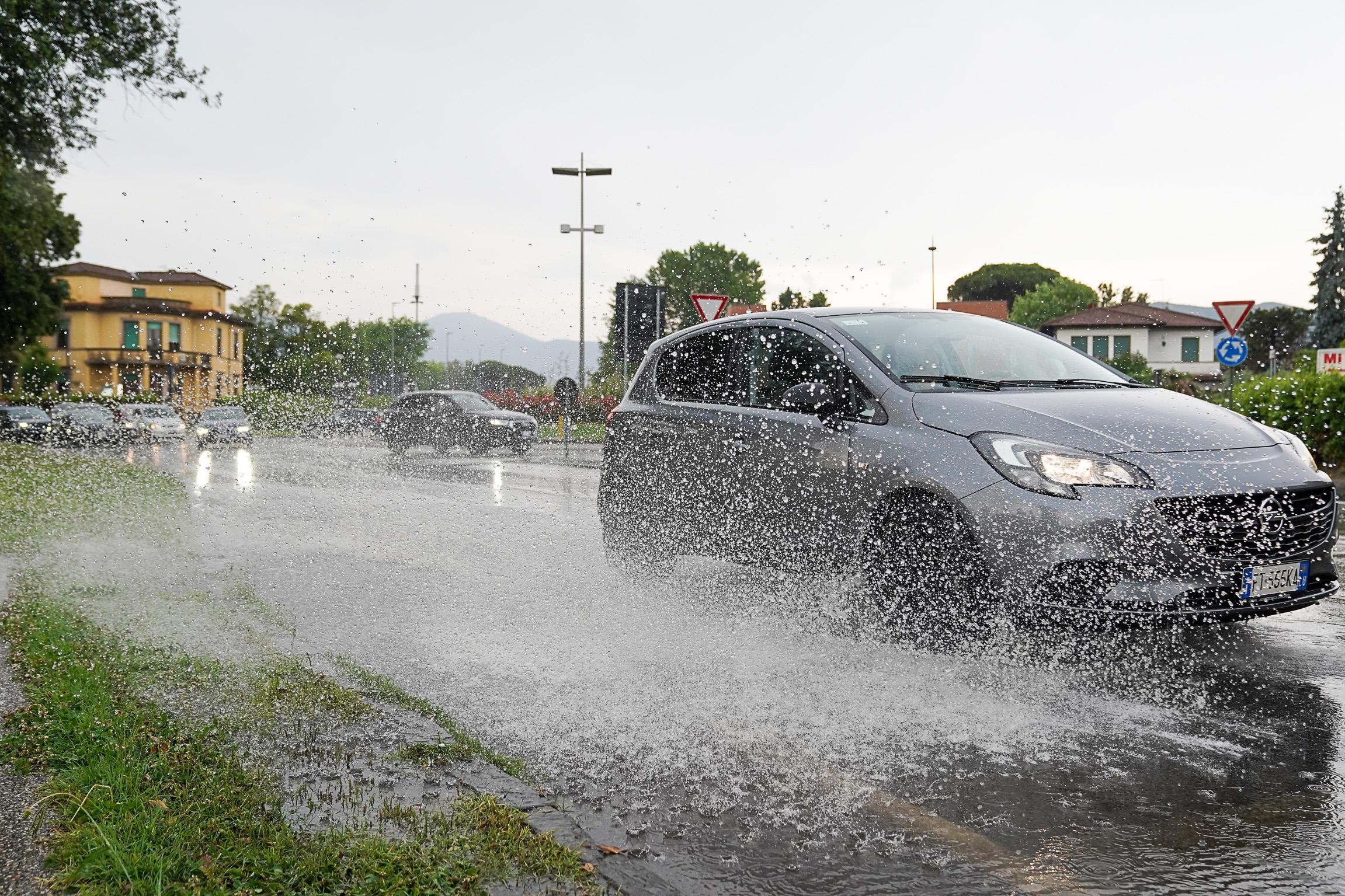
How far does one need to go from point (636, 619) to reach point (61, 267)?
3406cm

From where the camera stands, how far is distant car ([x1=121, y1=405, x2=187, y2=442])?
1492 inches

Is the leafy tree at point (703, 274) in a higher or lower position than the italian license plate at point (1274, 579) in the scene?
higher

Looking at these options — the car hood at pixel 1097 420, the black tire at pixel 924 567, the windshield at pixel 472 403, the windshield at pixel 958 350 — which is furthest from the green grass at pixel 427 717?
the windshield at pixel 472 403

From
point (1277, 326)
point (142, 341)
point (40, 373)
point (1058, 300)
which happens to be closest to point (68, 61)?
point (40, 373)

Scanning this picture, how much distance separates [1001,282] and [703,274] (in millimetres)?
42929

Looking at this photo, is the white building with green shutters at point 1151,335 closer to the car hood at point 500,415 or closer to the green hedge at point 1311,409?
the car hood at point 500,415

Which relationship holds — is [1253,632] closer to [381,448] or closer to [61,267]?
[381,448]

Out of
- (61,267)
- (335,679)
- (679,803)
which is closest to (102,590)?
(335,679)

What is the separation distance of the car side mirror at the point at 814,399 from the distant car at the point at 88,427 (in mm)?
35502

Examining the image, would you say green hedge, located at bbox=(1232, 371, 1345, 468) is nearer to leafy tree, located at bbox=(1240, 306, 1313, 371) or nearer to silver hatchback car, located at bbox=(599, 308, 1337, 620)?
silver hatchback car, located at bbox=(599, 308, 1337, 620)

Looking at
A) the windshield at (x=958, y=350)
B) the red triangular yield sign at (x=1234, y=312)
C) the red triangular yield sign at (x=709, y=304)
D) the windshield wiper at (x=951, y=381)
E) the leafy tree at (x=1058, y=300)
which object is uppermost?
the leafy tree at (x=1058, y=300)

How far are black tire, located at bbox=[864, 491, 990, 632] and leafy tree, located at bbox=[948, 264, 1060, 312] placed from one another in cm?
11214

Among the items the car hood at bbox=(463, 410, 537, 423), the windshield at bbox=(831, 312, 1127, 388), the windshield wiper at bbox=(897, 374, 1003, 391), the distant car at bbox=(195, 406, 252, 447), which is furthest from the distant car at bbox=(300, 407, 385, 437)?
the windshield wiper at bbox=(897, 374, 1003, 391)

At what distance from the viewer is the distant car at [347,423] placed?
102 ft
